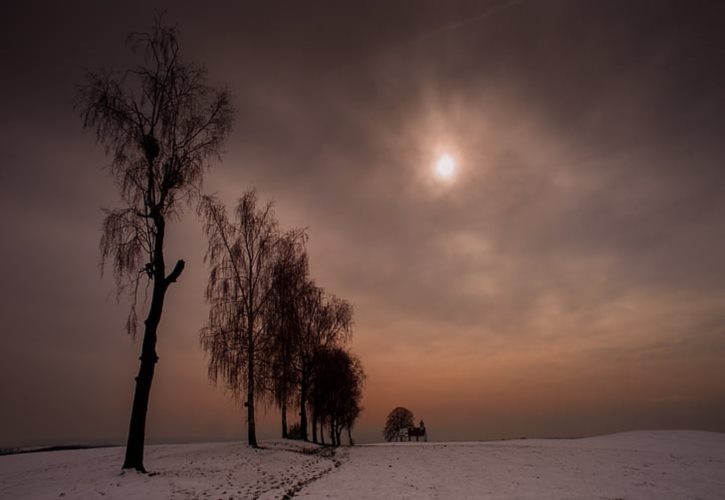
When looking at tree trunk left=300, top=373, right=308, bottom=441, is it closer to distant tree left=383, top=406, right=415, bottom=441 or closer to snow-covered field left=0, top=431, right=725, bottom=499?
snow-covered field left=0, top=431, right=725, bottom=499

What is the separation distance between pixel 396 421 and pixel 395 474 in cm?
7555

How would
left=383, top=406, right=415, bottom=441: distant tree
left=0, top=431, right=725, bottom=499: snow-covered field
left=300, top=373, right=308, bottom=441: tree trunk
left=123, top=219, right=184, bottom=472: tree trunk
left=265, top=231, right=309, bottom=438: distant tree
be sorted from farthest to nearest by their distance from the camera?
left=383, top=406, right=415, bottom=441: distant tree
left=300, top=373, right=308, bottom=441: tree trunk
left=265, top=231, right=309, bottom=438: distant tree
left=123, top=219, right=184, bottom=472: tree trunk
left=0, top=431, right=725, bottom=499: snow-covered field

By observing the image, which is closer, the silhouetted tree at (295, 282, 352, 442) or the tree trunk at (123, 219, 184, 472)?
the tree trunk at (123, 219, 184, 472)

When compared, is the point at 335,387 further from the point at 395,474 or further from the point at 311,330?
the point at 395,474

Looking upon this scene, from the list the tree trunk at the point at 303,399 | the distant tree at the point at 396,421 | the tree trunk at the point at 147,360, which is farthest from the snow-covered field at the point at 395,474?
the distant tree at the point at 396,421

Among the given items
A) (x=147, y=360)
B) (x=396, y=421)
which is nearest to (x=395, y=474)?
(x=147, y=360)

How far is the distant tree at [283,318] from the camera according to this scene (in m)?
27.6

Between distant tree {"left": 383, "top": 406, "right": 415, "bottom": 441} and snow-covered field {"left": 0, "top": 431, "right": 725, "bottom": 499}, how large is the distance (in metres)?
66.4

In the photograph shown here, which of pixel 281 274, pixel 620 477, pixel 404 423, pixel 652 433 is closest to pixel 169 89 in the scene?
pixel 281 274

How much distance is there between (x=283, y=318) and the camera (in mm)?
27906

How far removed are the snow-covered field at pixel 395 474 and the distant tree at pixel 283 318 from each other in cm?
521

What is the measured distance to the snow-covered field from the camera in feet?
42.2

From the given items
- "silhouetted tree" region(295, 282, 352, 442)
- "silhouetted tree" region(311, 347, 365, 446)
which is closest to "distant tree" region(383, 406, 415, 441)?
"silhouetted tree" region(311, 347, 365, 446)

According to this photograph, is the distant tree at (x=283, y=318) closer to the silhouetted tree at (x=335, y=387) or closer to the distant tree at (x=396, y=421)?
the silhouetted tree at (x=335, y=387)
